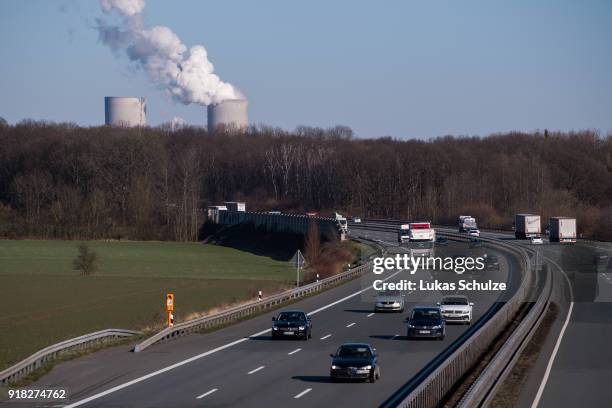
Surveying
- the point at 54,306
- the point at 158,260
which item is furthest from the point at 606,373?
the point at 158,260

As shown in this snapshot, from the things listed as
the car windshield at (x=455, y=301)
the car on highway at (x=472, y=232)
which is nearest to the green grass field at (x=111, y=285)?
the car windshield at (x=455, y=301)

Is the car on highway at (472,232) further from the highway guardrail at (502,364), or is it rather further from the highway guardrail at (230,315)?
the highway guardrail at (502,364)

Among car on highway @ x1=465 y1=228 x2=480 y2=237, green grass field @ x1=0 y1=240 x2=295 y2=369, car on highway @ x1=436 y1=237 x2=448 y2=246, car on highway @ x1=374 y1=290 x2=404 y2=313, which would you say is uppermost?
car on highway @ x1=465 y1=228 x2=480 y2=237

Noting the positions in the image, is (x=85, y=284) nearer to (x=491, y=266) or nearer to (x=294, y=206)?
(x=491, y=266)

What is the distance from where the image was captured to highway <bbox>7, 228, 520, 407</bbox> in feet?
82.6

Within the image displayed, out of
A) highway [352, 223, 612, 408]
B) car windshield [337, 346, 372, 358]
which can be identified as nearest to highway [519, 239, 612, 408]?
highway [352, 223, 612, 408]

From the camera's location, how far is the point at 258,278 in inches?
3159

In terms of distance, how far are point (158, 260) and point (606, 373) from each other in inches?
3027

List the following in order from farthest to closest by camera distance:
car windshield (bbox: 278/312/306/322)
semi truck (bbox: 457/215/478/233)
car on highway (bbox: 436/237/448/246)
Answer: semi truck (bbox: 457/215/478/233), car on highway (bbox: 436/237/448/246), car windshield (bbox: 278/312/306/322)

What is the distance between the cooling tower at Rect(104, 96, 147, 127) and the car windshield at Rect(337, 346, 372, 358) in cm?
16837

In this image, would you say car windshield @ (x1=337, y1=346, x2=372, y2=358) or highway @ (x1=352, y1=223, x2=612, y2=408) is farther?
car windshield @ (x1=337, y1=346, x2=372, y2=358)

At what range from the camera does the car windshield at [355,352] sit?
27.9 metres

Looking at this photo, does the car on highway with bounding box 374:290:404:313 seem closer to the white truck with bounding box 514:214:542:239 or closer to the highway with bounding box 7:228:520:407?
the highway with bounding box 7:228:520:407

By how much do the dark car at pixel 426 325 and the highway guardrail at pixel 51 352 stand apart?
37.0ft
